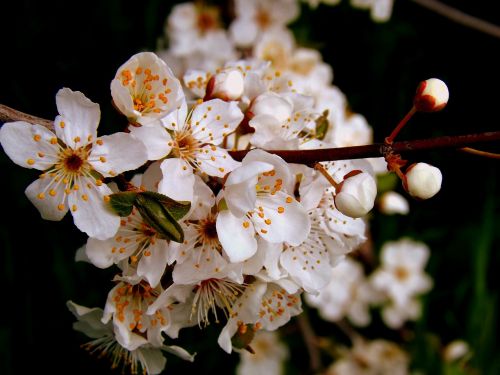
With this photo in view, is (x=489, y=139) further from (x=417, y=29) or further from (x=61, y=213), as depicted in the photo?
(x=417, y=29)

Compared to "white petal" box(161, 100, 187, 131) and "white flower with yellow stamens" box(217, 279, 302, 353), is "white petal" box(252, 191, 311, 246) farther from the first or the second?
"white petal" box(161, 100, 187, 131)

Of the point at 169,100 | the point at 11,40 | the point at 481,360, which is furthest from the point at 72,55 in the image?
the point at 481,360

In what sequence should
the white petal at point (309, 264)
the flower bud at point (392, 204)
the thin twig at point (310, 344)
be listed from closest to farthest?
the white petal at point (309, 264) → the flower bud at point (392, 204) → the thin twig at point (310, 344)

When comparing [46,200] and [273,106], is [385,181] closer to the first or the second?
[273,106]

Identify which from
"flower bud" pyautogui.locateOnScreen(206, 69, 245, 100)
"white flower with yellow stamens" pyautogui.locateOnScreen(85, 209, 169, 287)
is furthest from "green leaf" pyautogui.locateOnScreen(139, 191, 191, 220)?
"flower bud" pyautogui.locateOnScreen(206, 69, 245, 100)

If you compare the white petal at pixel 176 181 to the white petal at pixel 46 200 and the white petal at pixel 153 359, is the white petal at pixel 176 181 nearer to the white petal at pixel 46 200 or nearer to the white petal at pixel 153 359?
the white petal at pixel 46 200

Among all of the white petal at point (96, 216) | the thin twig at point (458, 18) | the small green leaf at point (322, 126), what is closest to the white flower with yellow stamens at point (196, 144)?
the white petal at point (96, 216)
